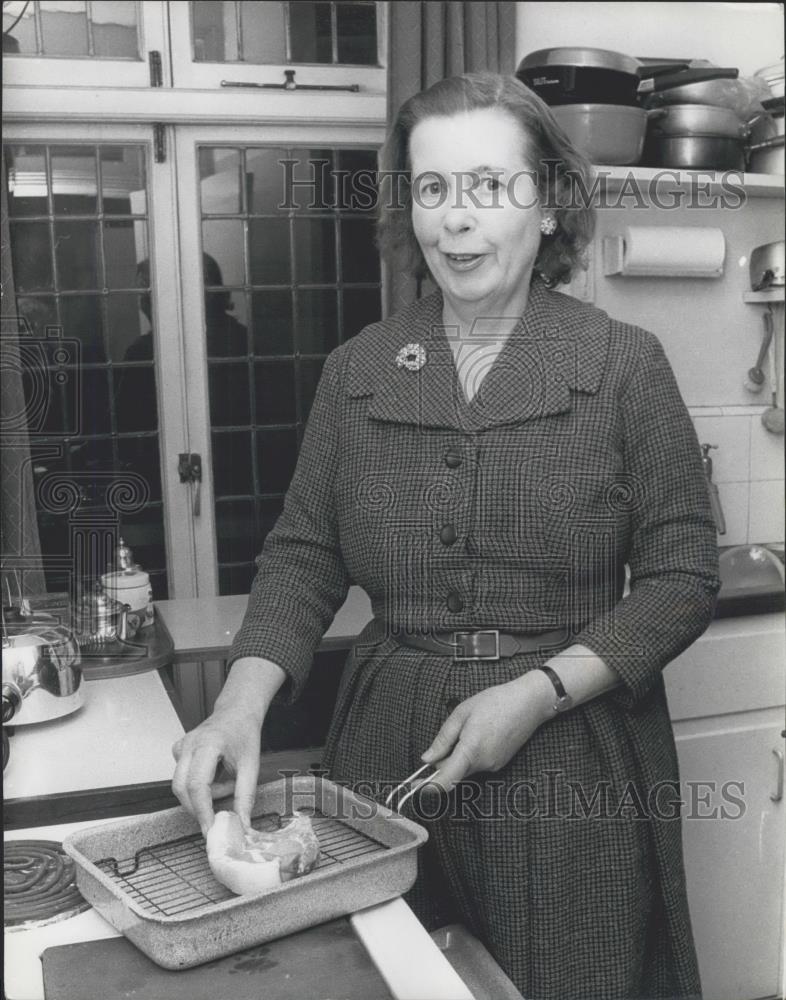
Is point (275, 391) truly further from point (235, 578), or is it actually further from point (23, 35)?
point (23, 35)

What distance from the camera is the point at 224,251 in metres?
2.95

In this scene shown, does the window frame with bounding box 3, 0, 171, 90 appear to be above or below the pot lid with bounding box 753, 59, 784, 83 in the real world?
above

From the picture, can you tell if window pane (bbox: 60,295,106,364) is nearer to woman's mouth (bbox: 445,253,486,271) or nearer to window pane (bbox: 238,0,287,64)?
window pane (bbox: 238,0,287,64)

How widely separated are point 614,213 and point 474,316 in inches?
54.2

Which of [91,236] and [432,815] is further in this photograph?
[91,236]

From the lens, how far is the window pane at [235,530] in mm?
3090

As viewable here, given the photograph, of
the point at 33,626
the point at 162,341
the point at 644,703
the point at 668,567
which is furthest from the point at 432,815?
the point at 162,341

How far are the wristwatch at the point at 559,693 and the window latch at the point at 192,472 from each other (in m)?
1.92

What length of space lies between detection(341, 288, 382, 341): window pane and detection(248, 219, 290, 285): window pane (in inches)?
7.6

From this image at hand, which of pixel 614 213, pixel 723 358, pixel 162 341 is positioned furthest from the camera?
pixel 162 341

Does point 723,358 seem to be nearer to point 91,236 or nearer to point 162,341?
point 162,341

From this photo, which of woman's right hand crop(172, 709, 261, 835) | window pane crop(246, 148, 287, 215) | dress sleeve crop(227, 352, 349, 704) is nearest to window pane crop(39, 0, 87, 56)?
window pane crop(246, 148, 287, 215)

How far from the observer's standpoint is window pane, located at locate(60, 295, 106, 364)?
288cm

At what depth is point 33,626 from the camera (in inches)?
68.1
